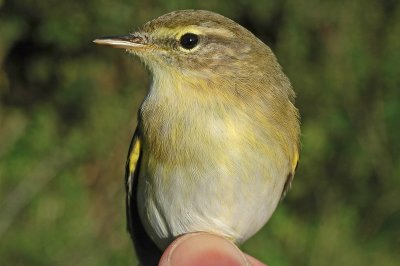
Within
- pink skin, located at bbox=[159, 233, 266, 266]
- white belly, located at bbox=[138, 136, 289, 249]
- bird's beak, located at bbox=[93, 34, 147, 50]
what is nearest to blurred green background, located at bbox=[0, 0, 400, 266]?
white belly, located at bbox=[138, 136, 289, 249]

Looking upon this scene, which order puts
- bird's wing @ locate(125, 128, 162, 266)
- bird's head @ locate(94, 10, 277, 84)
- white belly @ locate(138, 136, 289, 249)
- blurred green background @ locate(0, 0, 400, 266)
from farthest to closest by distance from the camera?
blurred green background @ locate(0, 0, 400, 266) < bird's wing @ locate(125, 128, 162, 266) < bird's head @ locate(94, 10, 277, 84) < white belly @ locate(138, 136, 289, 249)

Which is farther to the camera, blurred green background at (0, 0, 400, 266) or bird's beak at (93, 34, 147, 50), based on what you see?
blurred green background at (0, 0, 400, 266)

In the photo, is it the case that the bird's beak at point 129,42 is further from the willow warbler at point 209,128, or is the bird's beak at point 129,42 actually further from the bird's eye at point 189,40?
the bird's eye at point 189,40

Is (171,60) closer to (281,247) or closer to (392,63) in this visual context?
(281,247)

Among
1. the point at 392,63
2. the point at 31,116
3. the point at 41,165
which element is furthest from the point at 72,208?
the point at 392,63

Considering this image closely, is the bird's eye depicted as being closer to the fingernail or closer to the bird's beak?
the bird's beak

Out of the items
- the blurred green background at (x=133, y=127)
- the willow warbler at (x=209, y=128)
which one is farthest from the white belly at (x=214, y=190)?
the blurred green background at (x=133, y=127)

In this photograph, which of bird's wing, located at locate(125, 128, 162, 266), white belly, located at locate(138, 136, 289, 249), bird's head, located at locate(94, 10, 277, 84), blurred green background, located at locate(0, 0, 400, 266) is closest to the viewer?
white belly, located at locate(138, 136, 289, 249)
